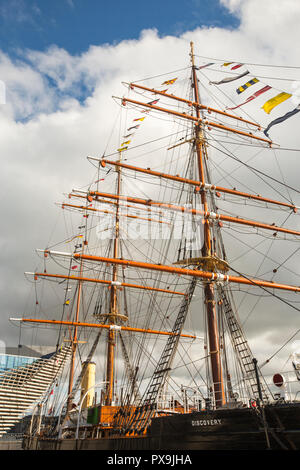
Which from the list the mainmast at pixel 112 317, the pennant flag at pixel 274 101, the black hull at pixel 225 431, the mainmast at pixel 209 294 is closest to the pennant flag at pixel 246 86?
the pennant flag at pixel 274 101

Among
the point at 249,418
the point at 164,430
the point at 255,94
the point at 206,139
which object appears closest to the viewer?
the point at 249,418

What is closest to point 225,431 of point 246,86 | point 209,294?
point 209,294

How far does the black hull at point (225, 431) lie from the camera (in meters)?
9.22

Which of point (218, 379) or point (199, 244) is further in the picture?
point (199, 244)

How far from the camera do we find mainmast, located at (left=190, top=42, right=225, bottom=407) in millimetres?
15953

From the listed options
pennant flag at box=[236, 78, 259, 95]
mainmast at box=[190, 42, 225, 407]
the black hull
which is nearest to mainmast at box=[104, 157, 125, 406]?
mainmast at box=[190, 42, 225, 407]

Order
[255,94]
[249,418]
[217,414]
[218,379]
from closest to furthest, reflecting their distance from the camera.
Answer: [249,418] < [217,414] < [218,379] < [255,94]

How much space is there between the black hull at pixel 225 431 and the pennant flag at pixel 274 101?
11212 millimetres

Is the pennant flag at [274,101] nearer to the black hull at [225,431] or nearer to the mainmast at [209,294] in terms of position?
the mainmast at [209,294]

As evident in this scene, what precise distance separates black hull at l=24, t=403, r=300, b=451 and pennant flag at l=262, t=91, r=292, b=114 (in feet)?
36.8
